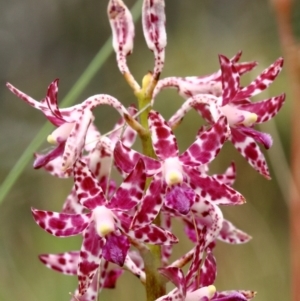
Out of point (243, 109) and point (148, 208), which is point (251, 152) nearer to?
point (243, 109)

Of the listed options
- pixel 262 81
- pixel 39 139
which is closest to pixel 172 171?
pixel 262 81

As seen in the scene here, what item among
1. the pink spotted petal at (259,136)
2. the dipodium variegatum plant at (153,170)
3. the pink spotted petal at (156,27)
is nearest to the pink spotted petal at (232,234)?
the dipodium variegatum plant at (153,170)

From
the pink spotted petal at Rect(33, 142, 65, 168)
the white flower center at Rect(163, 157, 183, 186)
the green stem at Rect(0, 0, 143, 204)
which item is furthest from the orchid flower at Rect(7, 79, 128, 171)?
the green stem at Rect(0, 0, 143, 204)

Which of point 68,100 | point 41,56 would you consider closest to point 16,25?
point 41,56

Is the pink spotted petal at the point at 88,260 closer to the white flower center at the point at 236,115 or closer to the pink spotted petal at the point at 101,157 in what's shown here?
the pink spotted petal at the point at 101,157

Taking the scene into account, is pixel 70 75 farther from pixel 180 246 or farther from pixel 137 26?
pixel 180 246

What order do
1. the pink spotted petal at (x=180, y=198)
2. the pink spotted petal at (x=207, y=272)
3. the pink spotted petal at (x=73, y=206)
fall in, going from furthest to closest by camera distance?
1. the pink spotted petal at (x=73, y=206)
2. the pink spotted petal at (x=207, y=272)
3. the pink spotted petal at (x=180, y=198)
